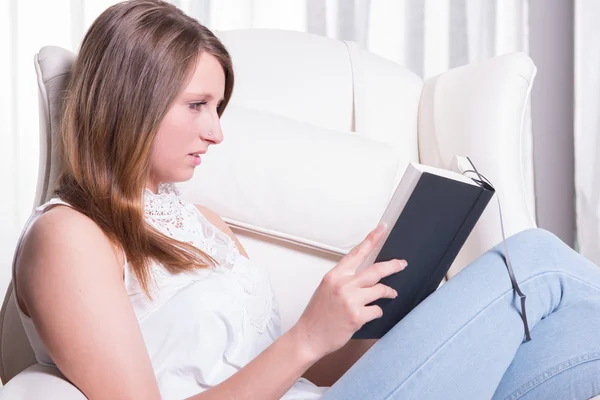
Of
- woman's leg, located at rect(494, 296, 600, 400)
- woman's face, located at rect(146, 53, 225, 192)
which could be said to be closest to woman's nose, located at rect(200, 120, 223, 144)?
woman's face, located at rect(146, 53, 225, 192)

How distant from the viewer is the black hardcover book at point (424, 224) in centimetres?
82

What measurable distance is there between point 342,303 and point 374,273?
0.05m

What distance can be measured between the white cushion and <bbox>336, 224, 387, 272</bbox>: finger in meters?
0.48

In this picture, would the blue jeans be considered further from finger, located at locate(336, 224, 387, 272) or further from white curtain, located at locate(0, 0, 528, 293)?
white curtain, located at locate(0, 0, 528, 293)

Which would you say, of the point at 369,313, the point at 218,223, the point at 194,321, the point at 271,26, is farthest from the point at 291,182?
the point at 271,26

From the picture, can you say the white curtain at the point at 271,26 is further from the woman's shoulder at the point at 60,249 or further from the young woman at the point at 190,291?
the woman's shoulder at the point at 60,249

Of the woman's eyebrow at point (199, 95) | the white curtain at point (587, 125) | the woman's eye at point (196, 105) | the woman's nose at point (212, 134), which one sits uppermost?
the woman's eyebrow at point (199, 95)

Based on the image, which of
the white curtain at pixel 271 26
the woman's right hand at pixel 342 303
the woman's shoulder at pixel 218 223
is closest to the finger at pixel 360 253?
the woman's right hand at pixel 342 303

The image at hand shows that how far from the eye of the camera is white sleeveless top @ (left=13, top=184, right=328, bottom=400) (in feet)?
3.17

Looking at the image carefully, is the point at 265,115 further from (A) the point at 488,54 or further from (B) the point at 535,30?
(B) the point at 535,30

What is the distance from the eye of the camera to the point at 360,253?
836mm

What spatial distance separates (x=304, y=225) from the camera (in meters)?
1.32

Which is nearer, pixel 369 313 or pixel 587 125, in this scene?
pixel 369 313

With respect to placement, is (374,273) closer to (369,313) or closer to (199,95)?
(369,313)
